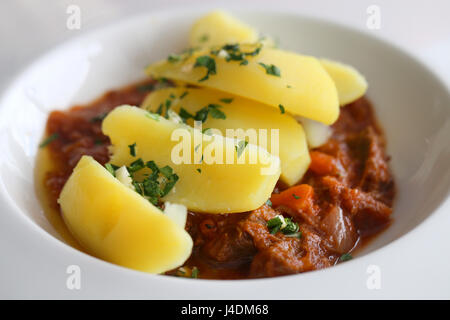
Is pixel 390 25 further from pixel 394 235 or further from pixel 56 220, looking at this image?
pixel 56 220

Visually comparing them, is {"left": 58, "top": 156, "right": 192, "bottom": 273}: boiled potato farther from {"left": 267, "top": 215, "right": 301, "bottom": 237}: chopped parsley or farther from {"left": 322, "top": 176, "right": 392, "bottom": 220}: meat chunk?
{"left": 322, "top": 176, "right": 392, "bottom": 220}: meat chunk

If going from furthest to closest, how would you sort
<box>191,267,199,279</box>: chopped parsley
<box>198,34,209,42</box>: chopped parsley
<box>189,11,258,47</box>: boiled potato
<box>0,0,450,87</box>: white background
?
1. <box>0,0,450,87</box>: white background
2. <box>198,34,209,42</box>: chopped parsley
3. <box>189,11,258,47</box>: boiled potato
4. <box>191,267,199,279</box>: chopped parsley

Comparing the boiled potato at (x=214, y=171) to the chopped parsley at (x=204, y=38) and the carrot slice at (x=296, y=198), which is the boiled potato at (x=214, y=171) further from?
the chopped parsley at (x=204, y=38)

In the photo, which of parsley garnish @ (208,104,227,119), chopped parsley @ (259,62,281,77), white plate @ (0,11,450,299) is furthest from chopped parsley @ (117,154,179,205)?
chopped parsley @ (259,62,281,77)

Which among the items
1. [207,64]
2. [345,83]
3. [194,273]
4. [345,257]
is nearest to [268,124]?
[207,64]

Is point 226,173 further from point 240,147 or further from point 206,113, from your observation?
point 206,113

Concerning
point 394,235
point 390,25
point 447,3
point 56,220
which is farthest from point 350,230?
point 447,3
